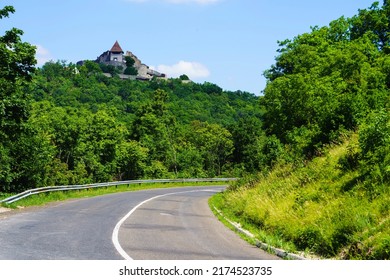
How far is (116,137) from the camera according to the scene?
237 feet

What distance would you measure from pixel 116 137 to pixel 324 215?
61.4m

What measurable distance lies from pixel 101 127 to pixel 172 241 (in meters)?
60.0

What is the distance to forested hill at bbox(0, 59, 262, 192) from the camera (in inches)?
1555

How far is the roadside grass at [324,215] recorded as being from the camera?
10117 millimetres

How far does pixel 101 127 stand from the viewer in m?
71.0

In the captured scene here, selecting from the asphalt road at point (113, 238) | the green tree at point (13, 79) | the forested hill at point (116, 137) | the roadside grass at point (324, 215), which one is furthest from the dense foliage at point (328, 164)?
the green tree at point (13, 79)

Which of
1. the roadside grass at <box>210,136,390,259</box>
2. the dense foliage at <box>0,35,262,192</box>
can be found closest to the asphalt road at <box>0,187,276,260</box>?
the roadside grass at <box>210,136,390,259</box>

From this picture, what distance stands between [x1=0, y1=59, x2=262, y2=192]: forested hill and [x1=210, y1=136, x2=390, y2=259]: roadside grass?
14.1 metres

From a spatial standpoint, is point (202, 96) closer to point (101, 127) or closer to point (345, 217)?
point (101, 127)

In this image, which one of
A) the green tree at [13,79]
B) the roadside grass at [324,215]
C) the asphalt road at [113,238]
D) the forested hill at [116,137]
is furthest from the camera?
the forested hill at [116,137]

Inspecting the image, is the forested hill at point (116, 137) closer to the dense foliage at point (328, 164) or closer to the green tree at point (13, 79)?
the green tree at point (13, 79)

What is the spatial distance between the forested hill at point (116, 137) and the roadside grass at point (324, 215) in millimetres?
14125

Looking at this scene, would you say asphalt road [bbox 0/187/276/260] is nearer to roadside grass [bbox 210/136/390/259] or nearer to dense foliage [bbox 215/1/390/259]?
roadside grass [bbox 210/136/390/259]
